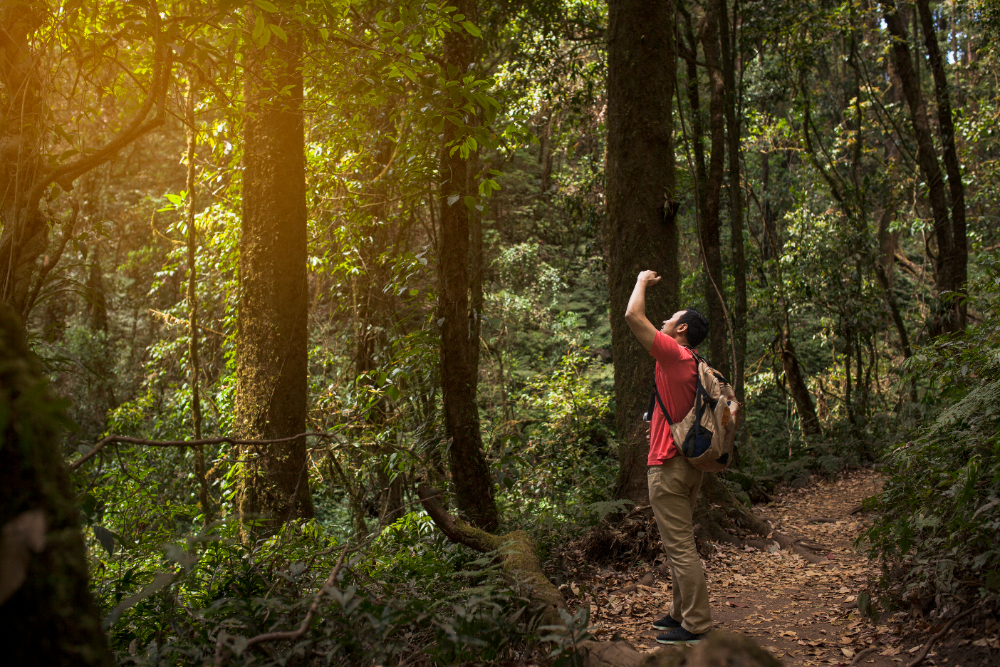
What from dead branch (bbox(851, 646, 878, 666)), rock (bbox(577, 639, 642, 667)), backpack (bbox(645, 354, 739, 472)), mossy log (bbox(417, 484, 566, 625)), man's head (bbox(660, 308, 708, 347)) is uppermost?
man's head (bbox(660, 308, 708, 347))

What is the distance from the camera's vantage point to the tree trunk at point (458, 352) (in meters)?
5.71

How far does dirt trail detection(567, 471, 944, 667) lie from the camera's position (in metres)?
4.09

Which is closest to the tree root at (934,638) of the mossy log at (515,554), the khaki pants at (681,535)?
the khaki pants at (681,535)

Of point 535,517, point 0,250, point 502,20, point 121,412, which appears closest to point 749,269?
point 502,20

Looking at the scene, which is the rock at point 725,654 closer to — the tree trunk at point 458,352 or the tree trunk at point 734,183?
the tree trunk at point 458,352

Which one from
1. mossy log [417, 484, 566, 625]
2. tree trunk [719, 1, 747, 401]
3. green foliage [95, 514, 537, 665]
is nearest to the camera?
green foliage [95, 514, 537, 665]

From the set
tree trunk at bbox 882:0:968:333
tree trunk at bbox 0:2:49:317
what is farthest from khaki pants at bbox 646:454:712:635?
tree trunk at bbox 882:0:968:333

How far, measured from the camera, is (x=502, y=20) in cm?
1010

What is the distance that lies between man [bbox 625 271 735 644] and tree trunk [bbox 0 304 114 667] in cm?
323

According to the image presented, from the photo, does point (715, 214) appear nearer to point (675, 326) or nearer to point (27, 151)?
point (675, 326)

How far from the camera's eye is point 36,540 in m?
1.22

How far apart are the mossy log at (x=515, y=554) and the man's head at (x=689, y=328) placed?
183 centimetres

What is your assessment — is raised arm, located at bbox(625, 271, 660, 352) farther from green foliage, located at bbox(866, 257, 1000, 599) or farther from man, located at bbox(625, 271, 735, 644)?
green foliage, located at bbox(866, 257, 1000, 599)

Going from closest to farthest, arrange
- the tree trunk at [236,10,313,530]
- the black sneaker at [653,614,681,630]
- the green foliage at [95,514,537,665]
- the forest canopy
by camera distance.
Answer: the green foliage at [95,514,537,665]
the forest canopy
the black sneaker at [653,614,681,630]
the tree trunk at [236,10,313,530]
